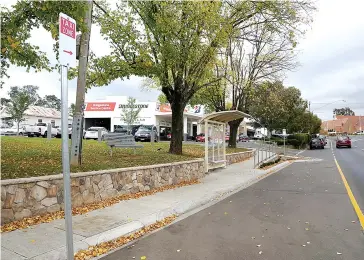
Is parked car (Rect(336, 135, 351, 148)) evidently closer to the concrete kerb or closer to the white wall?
the white wall

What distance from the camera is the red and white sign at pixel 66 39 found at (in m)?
3.75

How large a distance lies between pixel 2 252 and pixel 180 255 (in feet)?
8.12

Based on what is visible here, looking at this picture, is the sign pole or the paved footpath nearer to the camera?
the sign pole

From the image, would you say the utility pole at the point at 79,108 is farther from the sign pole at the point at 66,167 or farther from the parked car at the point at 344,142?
the parked car at the point at 344,142

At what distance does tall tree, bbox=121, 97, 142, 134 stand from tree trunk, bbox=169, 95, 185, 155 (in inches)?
1112

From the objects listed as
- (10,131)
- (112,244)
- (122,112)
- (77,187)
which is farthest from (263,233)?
(122,112)

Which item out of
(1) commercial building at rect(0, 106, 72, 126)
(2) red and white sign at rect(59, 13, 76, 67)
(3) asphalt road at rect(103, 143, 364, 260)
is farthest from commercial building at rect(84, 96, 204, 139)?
(2) red and white sign at rect(59, 13, 76, 67)

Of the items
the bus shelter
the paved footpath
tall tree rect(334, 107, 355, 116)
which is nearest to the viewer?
the paved footpath

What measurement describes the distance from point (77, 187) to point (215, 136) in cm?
889

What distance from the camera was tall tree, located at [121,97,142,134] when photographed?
42.9m

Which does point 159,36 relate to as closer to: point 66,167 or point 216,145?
point 216,145

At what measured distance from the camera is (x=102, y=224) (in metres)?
5.84

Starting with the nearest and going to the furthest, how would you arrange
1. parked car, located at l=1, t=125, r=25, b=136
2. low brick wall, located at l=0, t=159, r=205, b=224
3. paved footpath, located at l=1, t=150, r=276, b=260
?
paved footpath, located at l=1, t=150, r=276, b=260
low brick wall, located at l=0, t=159, r=205, b=224
parked car, located at l=1, t=125, r=25, b=136

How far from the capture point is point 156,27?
11531mm
